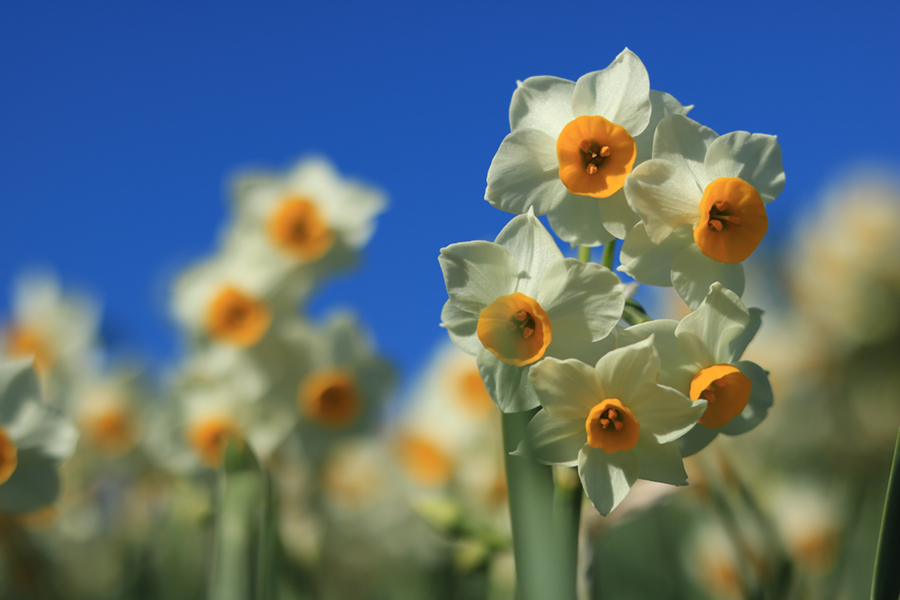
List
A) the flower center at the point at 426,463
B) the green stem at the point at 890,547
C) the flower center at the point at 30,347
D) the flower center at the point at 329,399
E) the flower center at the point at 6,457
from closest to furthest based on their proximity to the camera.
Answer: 1. the green stem at the point at 890,547
2. the flower center at the point at 6,457
3. the flower center at the point at 329,399
4. the flower center at the point at 30,347
5. the flower center at the point at 426,463

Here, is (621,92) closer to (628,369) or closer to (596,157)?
(596,157)

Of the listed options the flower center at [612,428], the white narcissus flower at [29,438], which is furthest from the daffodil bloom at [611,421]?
the white narcissus flower at [29,438]

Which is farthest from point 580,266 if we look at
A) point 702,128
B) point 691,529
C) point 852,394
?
point 852,394

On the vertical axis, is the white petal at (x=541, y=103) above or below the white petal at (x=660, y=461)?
above

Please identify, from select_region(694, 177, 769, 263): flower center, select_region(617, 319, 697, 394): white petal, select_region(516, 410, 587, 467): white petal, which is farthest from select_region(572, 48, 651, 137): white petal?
select_region(516, 410, 587, 467): white petal

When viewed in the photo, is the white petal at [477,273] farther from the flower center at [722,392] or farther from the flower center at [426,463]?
the flower center at [426,463]

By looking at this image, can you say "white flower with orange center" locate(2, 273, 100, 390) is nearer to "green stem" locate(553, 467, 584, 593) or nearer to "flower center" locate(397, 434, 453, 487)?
"flower center" locate(397, 434, 453, 487)

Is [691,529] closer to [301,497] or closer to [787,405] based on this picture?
[787,405]
